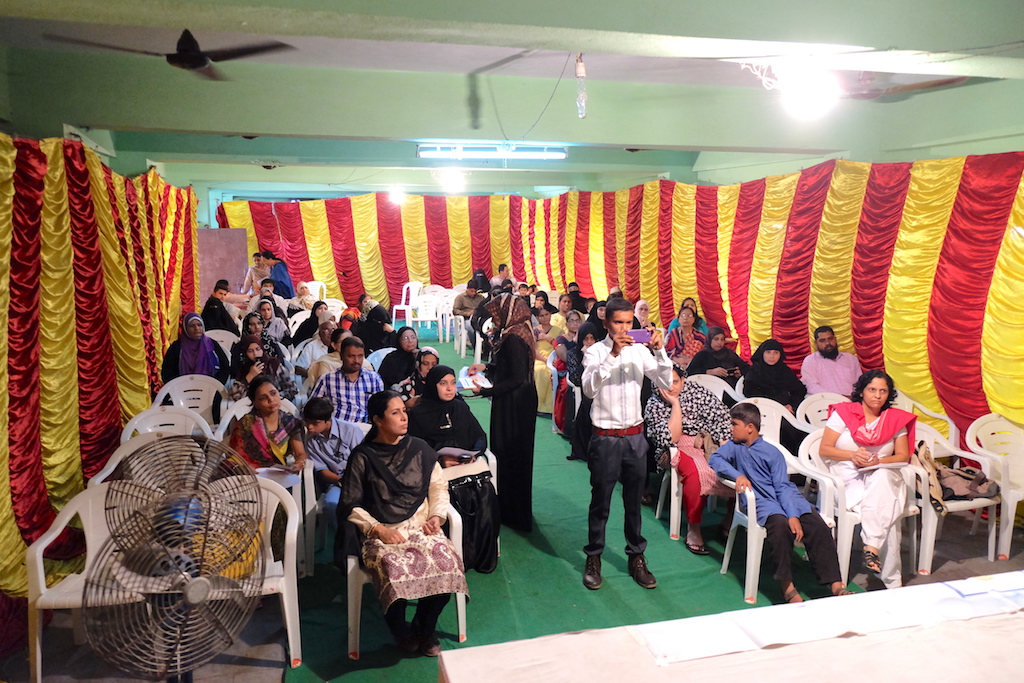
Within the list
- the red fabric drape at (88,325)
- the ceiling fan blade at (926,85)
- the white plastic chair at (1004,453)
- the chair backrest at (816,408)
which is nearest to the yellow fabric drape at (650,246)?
the ceiling fan blade at (926,85)

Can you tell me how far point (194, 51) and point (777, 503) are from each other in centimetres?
422

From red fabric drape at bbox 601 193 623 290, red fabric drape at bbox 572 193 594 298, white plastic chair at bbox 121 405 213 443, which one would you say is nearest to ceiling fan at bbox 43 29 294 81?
white plastic chair at bbox 121 405 213 443

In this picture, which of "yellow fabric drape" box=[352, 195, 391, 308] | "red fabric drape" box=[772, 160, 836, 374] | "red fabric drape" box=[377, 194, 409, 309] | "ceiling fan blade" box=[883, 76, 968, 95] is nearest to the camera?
"ceiling fan blade" box=[883, 76, 968, 95]

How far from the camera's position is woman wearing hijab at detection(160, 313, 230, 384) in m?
5.23

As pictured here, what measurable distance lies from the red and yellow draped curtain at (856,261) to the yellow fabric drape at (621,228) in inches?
1.1

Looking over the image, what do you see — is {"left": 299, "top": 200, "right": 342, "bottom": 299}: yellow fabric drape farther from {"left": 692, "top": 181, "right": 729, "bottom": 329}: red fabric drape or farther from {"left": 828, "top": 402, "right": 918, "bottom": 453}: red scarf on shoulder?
{"left": 828, "top": 402, "right": 918, "bottom": 453}: red scarf on shoulder

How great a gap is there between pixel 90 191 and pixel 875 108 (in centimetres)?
621

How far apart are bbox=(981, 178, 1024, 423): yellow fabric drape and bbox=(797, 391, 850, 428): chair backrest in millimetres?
947

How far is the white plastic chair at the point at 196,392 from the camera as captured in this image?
480cm

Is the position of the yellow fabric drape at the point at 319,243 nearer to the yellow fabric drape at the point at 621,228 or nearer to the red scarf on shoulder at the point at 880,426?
the yellow fabric drape at the point at 621,228

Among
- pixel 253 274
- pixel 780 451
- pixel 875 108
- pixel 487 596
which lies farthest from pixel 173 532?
pixel 253 274

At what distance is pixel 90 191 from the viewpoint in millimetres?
4293

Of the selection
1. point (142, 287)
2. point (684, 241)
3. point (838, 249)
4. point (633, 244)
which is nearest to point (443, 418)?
point (142, 287)

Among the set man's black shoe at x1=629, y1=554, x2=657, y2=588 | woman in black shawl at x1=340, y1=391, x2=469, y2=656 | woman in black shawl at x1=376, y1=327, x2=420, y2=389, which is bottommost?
man's black shoe at x1=629, y1=554, x2=657, y2=588
